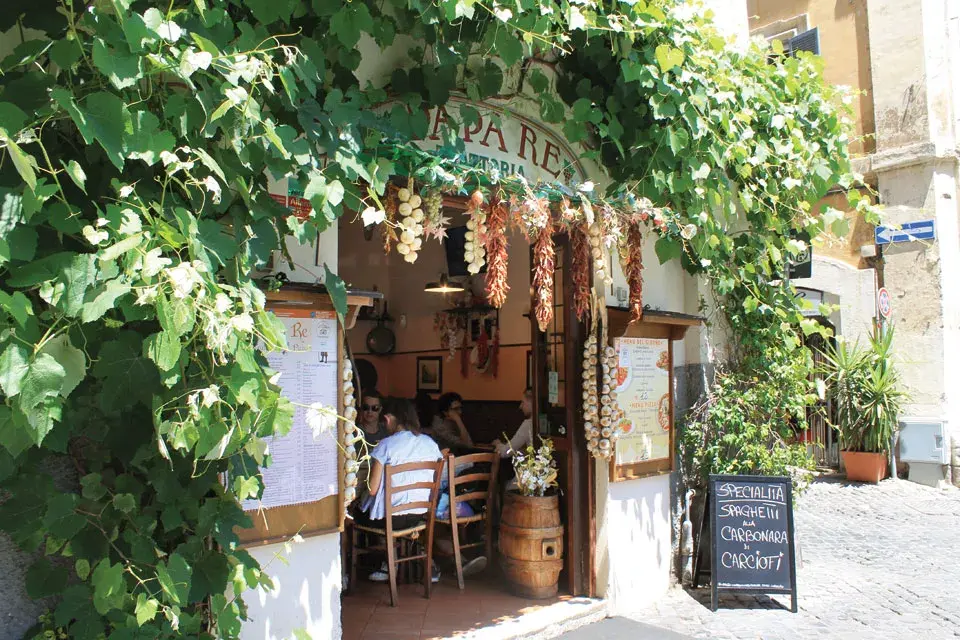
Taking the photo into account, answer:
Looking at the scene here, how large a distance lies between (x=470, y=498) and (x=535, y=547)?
29.7 inches

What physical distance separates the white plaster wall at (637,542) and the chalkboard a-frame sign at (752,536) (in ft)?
1.31

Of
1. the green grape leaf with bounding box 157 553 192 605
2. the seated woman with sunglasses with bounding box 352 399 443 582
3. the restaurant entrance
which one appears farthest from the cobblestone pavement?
the green grape leaf with bounding box 157 553 192 605

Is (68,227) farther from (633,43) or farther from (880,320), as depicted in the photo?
(880,320)

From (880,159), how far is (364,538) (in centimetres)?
907

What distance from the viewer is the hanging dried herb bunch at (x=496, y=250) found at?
3869 mm

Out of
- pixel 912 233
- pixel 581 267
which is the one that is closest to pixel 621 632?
pixel 581 267

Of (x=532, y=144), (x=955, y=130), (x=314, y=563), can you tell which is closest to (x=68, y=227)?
(x=314, y=563)

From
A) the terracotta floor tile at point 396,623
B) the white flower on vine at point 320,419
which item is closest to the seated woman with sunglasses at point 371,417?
the terracotta floor tile at point 396,623

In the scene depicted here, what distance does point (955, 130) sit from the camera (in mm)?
10430

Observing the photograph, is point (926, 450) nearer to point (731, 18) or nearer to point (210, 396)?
point (731, 18)

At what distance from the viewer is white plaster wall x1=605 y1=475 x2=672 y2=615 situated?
5125mm

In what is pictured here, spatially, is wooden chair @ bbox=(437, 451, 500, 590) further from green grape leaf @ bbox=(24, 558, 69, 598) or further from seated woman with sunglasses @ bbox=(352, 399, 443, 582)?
green grape leaf @ bbox=(24, 558, 69, 598)

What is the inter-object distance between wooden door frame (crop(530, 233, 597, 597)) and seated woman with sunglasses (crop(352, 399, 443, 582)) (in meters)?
0.98

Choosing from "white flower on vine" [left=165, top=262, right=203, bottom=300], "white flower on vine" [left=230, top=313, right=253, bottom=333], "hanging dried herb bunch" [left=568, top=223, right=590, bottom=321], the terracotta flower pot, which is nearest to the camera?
"white flower on vine" [left=165, top=262, right=203, bottom=300]
